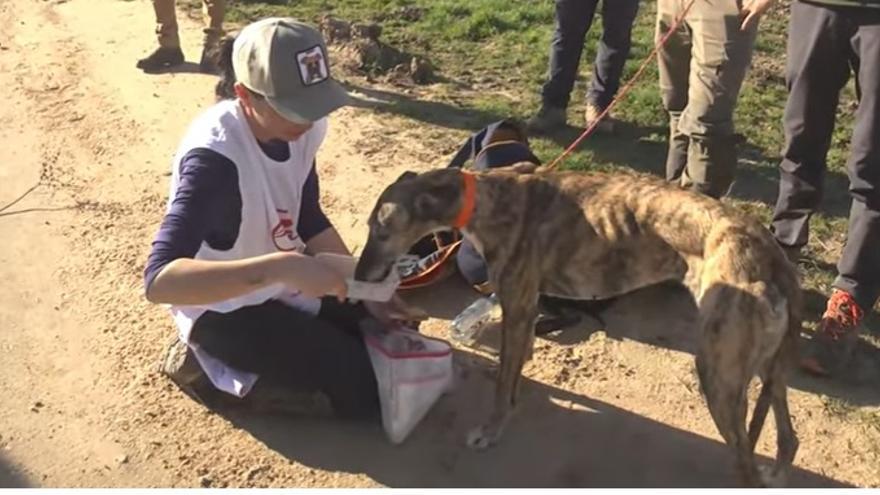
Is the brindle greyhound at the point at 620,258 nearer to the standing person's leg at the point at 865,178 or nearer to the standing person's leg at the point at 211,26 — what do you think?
the standing person's leg at the point at 865,178

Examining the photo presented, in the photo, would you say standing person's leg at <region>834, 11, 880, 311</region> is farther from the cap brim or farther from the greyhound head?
the cap brim

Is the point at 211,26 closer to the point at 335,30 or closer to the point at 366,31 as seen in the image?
the point at 335,30

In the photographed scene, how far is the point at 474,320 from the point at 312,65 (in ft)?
5.79

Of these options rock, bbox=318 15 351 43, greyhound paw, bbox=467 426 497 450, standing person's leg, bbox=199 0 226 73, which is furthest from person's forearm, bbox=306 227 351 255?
rock, bbox=318 15 351 43

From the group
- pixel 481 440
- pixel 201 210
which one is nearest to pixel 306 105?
pixel 201 210

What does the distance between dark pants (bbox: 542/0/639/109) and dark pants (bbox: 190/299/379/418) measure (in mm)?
3200

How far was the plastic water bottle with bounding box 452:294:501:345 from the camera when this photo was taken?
17.5 feet

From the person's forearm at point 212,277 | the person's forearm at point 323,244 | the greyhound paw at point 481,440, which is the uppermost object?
the person's forearm at point 212,277

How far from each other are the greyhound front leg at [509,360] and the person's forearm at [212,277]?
1051 mm

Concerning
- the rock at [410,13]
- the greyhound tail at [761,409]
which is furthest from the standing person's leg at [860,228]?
the rock at [410,13]

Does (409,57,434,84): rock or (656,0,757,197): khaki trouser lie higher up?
(656,0,757,197): khaki trouser

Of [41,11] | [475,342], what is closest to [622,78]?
[475,342]

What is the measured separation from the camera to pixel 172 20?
28.4 ft

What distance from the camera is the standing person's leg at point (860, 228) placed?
498cm
